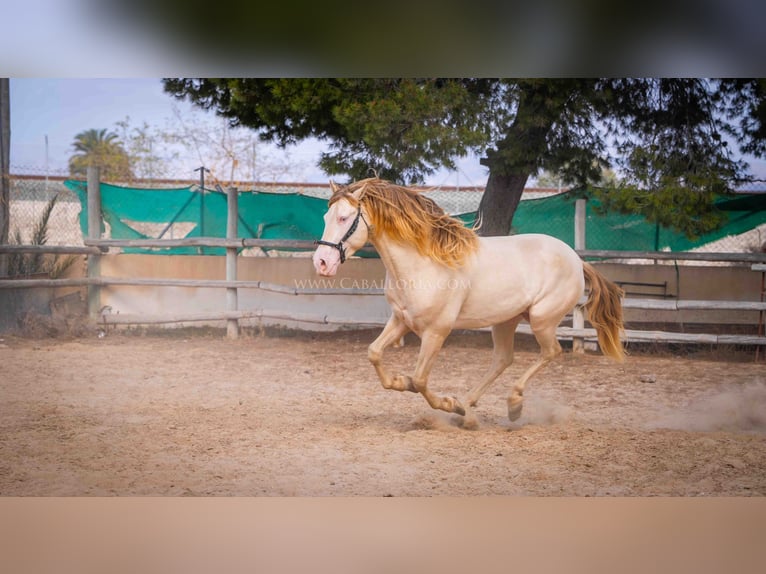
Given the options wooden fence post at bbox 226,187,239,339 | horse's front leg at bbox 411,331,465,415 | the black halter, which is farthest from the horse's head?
wooden fence post at bbox 226,187,239,339

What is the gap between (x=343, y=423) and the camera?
403 cm

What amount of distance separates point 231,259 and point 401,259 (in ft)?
8.65

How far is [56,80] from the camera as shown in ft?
13.7

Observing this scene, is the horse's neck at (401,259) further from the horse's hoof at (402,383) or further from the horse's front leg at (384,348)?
the horse's hoof at (402,383)

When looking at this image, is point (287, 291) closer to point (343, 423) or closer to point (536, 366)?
point (343, 423)

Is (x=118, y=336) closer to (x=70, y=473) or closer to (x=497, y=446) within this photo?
(x=70, y=473)

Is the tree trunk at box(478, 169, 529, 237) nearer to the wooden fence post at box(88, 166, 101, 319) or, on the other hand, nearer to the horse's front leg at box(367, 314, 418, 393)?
the horse's front leg at box(367, 314, 418, 393)

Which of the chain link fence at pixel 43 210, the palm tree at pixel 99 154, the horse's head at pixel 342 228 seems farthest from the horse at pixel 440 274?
the chain link fence at pixel 43 210

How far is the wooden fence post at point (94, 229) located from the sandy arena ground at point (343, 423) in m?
0.31

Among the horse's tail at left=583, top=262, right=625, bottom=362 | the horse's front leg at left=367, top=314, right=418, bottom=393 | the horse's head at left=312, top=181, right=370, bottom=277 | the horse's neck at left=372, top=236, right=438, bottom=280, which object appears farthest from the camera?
the horse's tail at left=583, top=262, right=625, bottom=362

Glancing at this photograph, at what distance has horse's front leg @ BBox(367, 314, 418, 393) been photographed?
3.73 m

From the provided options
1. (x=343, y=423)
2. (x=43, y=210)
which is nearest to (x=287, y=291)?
(x=43, y=210)
